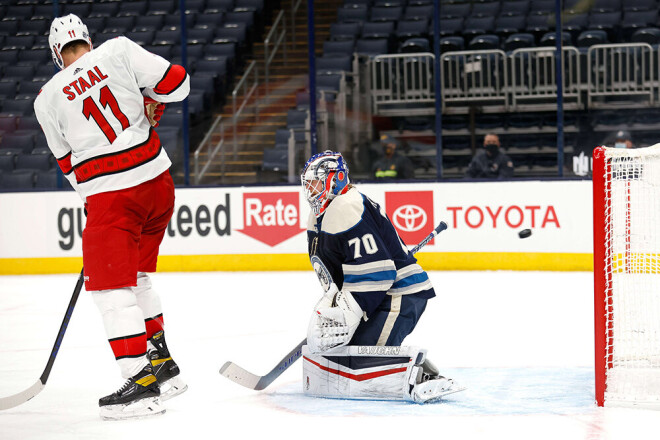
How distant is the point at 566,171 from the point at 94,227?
18.6 ft

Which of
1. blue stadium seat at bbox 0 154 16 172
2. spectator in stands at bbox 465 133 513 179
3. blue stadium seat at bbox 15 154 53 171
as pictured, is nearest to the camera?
spectator in stands at bbox 465 133 513 179

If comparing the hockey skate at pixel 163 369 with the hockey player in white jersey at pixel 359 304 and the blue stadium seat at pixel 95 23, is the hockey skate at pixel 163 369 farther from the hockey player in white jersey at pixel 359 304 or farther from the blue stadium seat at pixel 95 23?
the blue stadium seat at pixel 95 23

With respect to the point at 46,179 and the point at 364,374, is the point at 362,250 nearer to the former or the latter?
the point at 364,374

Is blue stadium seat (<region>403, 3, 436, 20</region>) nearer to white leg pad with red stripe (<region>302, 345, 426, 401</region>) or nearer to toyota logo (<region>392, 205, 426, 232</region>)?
toyota logo (<region>392, 205, 426, 232</region>)

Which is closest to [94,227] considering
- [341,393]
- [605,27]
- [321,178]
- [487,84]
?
[321,178]

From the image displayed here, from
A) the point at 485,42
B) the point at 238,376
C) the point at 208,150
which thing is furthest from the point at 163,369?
the point at 485,42

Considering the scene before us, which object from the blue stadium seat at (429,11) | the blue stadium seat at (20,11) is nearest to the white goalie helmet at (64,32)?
the blue stadium seat at (20,11)

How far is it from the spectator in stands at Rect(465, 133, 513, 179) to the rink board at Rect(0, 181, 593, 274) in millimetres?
279

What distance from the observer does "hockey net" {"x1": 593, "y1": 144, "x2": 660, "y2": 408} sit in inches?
130

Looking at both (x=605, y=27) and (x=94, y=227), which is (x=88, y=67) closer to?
(x=94, y=227)

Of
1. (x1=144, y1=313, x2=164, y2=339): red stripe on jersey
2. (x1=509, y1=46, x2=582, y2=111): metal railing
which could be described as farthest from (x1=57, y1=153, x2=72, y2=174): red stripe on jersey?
(x1=509, y1=46, x2=582, y2=111): metal railing

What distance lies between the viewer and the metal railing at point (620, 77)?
927 centimetres

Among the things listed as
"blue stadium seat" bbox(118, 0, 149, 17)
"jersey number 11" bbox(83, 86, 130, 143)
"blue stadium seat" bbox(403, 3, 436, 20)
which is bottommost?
"jersey number 11" bbox(83, 86, 130, 143)

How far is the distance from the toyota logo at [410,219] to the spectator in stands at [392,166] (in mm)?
514
